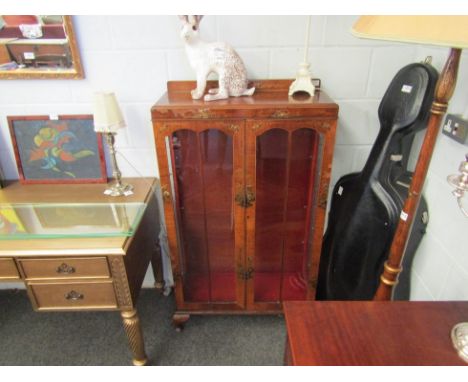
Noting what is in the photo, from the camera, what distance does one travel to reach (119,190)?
1502mm

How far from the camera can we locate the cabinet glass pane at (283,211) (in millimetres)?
1303

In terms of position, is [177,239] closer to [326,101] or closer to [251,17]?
[326,101]

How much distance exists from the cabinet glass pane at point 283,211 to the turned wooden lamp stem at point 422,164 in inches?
20.0

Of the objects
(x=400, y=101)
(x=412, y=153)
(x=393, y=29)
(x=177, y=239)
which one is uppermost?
(x=393, y=29)

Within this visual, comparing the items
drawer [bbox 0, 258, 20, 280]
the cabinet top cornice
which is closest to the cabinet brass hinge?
the cabinet top cornice

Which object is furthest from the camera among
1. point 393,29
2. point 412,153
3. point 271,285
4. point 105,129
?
point 271,285

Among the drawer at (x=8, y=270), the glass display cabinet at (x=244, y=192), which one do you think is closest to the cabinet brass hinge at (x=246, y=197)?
the glass display cabinet at (x=244, y=192)

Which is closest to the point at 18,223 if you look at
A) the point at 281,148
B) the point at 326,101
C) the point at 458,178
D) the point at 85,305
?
the point at 85,305

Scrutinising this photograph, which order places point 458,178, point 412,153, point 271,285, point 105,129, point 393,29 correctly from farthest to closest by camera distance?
point 271,285, point 412,153, point 105,129, point 458,178, point 393,29

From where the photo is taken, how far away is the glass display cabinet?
3.93 ft

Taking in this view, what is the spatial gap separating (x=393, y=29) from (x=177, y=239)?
3.89 feet

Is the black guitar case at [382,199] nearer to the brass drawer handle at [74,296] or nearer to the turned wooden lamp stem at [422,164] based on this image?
the turned wooden lamp stem at [422,164]

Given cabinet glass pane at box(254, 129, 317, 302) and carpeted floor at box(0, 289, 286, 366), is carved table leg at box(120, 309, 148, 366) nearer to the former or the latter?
carpeted floor at box(0, 289, 286, 366)

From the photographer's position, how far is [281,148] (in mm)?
1300
